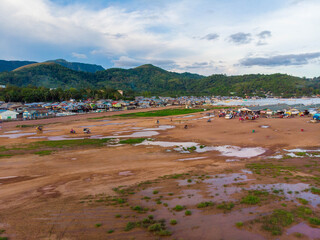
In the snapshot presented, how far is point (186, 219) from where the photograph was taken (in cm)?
894

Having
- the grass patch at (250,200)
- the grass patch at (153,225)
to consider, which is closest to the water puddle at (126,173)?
the grass patch at (153,225)

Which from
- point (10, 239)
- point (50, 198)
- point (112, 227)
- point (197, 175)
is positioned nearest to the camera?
point (10, 239)

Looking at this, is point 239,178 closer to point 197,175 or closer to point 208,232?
point 197,175

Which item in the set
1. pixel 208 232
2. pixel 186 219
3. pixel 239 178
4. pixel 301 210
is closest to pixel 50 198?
pixel 186 219

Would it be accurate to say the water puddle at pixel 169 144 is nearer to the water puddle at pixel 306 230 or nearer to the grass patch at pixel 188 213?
the grass patch at pixel 188 213

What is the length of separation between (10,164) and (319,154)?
1334 inches

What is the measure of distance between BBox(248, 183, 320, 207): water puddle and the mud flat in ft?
0.21

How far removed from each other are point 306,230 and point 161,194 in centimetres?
738

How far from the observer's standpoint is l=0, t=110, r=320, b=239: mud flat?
816 centimetres

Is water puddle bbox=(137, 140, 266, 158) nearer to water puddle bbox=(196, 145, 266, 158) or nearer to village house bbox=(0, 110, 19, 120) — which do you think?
water puddle bbox=(196, 145, 266, 158)

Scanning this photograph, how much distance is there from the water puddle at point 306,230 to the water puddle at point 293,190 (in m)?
2.53

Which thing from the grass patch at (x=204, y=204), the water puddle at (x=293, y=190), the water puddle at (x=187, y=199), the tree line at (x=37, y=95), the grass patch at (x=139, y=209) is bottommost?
the water puddle at (x=293, y=190)

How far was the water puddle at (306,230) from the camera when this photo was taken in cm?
774

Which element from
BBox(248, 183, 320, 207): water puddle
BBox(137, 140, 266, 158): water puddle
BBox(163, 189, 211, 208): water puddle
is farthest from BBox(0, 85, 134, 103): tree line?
BBox(248, 183, 320, 207): water puddle
